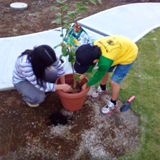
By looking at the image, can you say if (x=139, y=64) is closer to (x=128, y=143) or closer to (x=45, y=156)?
(x=128, y=143)

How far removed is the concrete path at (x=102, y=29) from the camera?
2.52 metres

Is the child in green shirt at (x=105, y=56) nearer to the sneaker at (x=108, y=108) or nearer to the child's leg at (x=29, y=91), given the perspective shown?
the sneaker at (x=108, y=108)

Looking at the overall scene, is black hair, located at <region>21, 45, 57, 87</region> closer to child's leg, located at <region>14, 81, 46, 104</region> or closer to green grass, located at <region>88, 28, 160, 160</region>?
child's leg, located at <region>14, 81, 46, 104</region>

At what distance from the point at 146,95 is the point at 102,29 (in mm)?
2113

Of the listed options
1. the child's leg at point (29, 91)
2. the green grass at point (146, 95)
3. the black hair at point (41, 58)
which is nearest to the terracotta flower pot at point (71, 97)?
the child's leg at point (29, 91)

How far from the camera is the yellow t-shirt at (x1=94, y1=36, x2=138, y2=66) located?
131 centimetres

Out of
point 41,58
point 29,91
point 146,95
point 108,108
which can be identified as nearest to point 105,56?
point 41,58

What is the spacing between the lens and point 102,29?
11.7 ft

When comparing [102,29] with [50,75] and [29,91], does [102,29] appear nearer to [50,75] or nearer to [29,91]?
[50,75]

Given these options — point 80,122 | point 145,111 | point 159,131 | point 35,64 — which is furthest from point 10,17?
point 159,131

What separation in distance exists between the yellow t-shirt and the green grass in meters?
0.82

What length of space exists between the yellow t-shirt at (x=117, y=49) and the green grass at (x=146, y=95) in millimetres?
824

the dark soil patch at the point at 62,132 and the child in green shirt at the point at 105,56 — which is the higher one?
the child in green shirt at the point at 105,56

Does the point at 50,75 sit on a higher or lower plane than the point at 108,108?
higher
